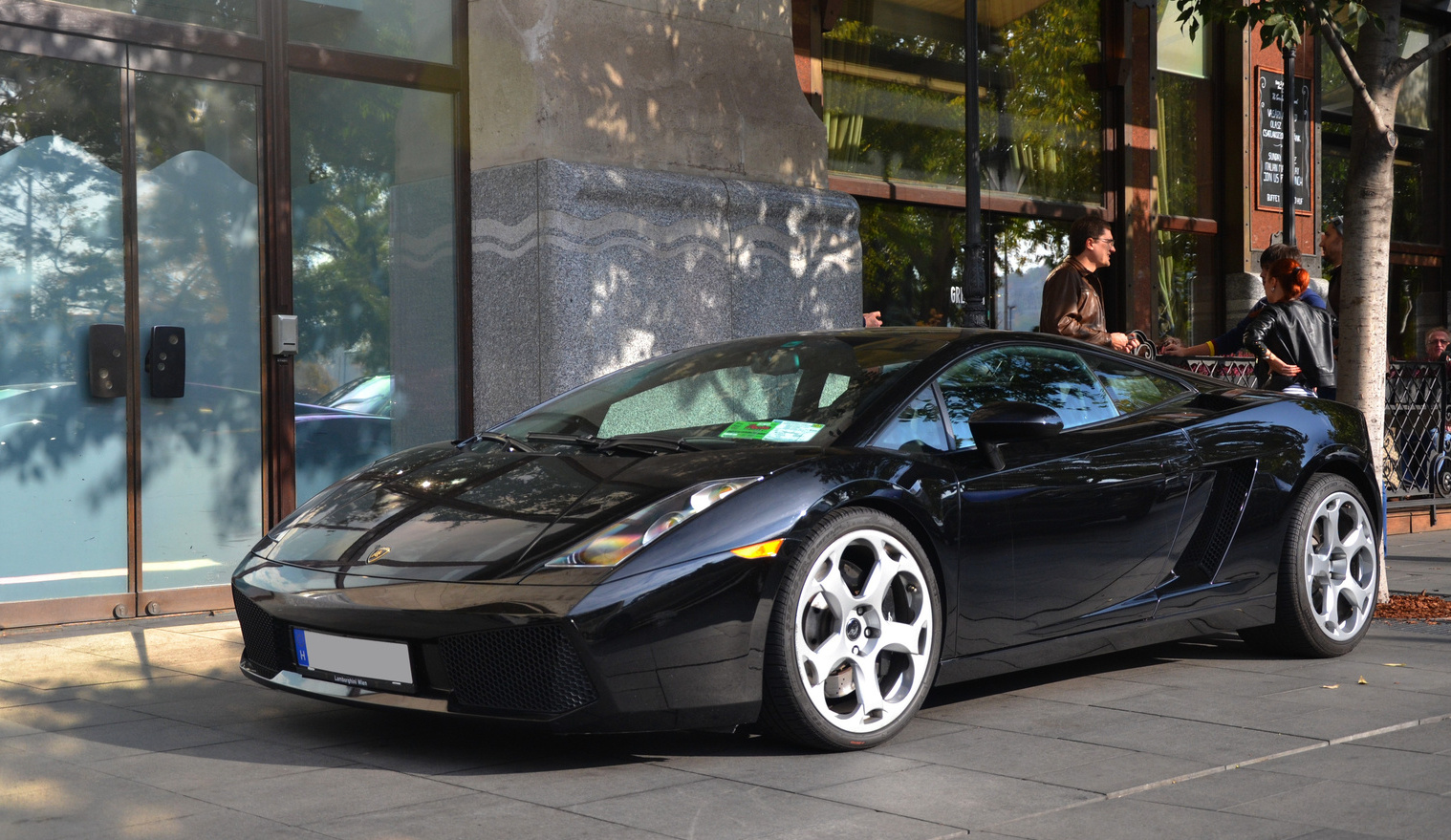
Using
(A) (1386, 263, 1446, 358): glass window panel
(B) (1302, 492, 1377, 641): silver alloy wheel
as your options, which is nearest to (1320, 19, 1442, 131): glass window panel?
(A) (1386, 263, 1446, 358): glass window panel

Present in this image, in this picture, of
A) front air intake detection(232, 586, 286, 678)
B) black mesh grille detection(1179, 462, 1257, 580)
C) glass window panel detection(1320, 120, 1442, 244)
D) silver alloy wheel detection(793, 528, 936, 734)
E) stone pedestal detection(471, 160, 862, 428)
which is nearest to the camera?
silver alloy wheel detection(793, 528, 936, 734)

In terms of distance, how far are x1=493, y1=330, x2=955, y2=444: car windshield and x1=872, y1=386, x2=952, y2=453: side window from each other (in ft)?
0.37

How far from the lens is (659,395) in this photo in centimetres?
498

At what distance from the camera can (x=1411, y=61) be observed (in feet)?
23.2

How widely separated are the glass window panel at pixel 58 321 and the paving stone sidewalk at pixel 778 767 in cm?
163

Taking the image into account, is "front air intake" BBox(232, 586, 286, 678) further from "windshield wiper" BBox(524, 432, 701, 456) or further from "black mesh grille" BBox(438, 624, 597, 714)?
"windshield wiper" BBox(524, 432, 701, 456)

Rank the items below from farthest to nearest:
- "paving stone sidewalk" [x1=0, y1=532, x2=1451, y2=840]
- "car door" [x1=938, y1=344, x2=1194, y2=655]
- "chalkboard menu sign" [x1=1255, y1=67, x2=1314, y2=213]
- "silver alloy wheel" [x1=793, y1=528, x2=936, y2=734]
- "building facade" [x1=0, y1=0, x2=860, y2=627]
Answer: "chalkboard menu sign" [x1=1255, y1=67, x2=1314, y2=213], "building facade" [x1=0, y1=0, x2=860, y2=627], "car door" [x1=938, y1=344, x2=1194, y2=655], "silver alloy wheel" [x1=793, y1=528, x2=936, y2=734], "paving stone sidewalk" [x1=0, y1=532, x2=1451, y2=840]

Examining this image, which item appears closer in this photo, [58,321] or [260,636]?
[260,636]

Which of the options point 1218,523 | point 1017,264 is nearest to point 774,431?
point 1218,523

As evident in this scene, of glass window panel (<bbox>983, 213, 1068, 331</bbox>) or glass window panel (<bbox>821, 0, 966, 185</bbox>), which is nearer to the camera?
glass window panel (<bbox>821, 0, 966, 185</bbox>)

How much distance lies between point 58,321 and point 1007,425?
4.68 meters

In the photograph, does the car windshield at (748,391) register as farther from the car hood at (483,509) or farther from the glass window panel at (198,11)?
the glass window panel at (198,11)

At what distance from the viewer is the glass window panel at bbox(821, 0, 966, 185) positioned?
11.1m

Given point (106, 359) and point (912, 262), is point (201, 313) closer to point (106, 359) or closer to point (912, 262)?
point (106, 359)
